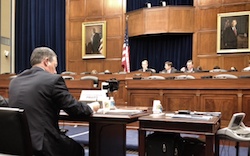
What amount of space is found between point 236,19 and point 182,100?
5.09 meters

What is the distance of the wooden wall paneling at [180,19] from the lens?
9609mm

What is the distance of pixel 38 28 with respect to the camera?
12.2 meters

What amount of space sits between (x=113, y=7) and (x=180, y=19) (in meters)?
2.67

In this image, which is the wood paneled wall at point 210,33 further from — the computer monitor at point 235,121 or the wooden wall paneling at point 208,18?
the computer monitor at point 235,121

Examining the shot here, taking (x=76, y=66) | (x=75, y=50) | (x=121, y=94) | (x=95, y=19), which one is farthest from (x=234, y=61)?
(x=75, y=50)

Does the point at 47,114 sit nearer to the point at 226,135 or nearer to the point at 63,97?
the point at 63,97

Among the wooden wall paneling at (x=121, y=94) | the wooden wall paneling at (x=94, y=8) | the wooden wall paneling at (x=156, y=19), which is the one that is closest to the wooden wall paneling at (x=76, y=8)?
the wooden wall paneling at (x=94, y=8)

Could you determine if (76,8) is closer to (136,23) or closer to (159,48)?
(136,23)

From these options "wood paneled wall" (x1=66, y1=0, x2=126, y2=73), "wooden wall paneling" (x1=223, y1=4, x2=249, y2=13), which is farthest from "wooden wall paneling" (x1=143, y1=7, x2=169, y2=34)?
"wooden wall paneling" (x1=223, y1=4, x2=249, y2=13)

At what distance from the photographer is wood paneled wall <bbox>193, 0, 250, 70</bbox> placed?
9.12 m

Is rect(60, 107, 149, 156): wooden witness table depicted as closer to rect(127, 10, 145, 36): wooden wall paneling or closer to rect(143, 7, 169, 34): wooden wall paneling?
rect(143, 7, 169, 34): wooden wall paneling

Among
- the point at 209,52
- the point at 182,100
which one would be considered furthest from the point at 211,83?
the point at 209,52

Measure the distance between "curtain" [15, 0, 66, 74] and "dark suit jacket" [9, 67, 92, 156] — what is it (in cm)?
982

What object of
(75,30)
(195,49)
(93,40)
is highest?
(75,30)
